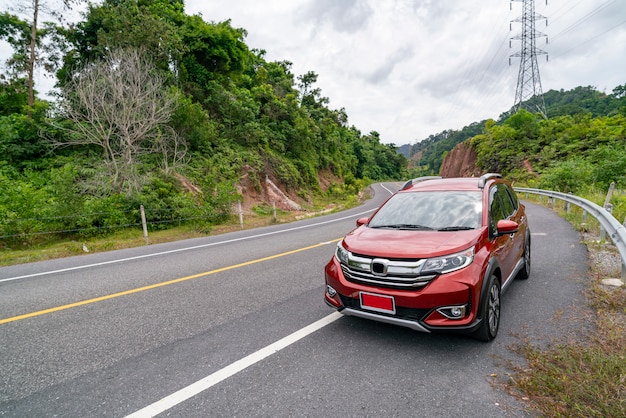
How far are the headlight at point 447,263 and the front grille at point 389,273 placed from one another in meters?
0.06

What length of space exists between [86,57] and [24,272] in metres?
17.3

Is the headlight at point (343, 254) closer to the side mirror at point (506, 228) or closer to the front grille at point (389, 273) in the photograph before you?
the front grille at point (389, 273)

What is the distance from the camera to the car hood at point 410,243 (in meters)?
3.09

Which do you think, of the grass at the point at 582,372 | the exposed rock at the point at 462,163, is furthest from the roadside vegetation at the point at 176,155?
the exposed rock at the point at 462,163

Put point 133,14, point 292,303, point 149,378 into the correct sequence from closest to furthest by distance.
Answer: point 149,378, point 292,303, point 133,14

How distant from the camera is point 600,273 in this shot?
4.96 metres

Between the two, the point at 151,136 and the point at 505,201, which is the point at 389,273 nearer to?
the point at 505,201

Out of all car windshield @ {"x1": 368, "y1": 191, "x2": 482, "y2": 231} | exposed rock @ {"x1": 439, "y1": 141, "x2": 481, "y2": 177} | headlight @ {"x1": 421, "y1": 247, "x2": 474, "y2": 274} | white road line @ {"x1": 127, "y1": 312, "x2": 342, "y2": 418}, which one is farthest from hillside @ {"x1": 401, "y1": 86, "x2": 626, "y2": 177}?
white road line @ {"x1": 127, "y1": 312, "x2": 342, "y2": 418}

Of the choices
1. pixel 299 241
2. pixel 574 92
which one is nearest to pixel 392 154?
pixel 574 92

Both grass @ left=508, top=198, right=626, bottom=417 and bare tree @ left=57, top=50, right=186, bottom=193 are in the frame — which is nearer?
grass @ left=508, top=198, right=626, bottom=417

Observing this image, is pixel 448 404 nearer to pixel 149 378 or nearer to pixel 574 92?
pixel 149 378

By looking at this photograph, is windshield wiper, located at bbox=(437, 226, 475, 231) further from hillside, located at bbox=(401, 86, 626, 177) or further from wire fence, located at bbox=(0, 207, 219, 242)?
hillside, located at bbox=(401, 86, 626, 177)

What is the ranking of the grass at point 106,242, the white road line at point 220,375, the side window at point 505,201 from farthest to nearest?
the grass at point 106,242 < the side window at point 505,201 < the white road line at point 220,375

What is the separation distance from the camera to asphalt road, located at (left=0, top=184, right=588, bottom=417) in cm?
242
